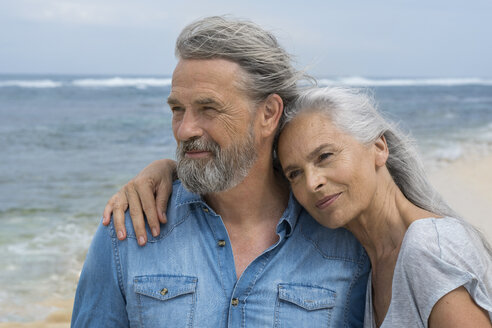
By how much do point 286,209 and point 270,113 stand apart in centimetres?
43

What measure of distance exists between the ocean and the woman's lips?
0.74 meters

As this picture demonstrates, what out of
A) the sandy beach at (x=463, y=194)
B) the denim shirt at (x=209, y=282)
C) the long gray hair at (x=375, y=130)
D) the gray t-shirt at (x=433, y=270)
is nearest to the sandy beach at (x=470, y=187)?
the sandy beach at (x=463, y=194)

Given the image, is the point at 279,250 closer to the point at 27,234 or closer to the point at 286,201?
the point at 286,201

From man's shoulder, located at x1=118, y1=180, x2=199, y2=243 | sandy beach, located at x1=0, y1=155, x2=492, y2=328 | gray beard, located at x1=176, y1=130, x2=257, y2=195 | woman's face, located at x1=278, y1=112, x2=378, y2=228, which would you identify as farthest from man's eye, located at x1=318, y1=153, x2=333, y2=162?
sandy beach, located at x1=0, y1=155, x2=492, y2=328

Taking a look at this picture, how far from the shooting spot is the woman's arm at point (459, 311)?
208 centimetres

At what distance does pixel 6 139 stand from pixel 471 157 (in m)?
11.0

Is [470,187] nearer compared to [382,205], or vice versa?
[382,205]

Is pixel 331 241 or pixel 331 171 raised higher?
pixel 331 171

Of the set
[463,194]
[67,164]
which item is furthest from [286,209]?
[67,164]

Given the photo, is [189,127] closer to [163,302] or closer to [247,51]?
[247,51]

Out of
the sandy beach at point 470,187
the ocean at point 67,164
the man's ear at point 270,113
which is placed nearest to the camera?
the man's ear at point 270,113

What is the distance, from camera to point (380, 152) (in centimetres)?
261

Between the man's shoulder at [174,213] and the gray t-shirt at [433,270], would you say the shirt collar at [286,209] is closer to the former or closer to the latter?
the man's shoulder at [174,213]

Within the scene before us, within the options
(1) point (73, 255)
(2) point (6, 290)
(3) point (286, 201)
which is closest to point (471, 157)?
(1) point (73, 255)
